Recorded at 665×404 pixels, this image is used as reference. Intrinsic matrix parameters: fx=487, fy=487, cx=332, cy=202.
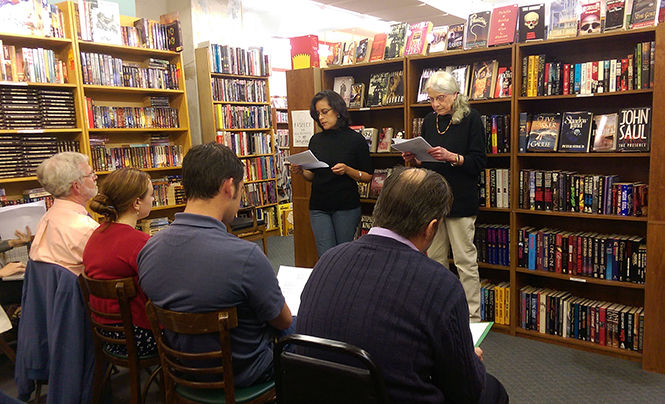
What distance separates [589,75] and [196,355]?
8.67 ft

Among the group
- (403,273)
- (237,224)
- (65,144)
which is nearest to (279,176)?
(237,224)

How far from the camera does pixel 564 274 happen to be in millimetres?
3006

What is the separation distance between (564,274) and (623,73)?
1219 mm

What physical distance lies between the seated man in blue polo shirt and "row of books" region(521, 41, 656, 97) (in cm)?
214

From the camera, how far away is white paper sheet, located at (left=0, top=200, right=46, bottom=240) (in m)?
2.79

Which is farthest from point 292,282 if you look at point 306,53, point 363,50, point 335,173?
point 306,53

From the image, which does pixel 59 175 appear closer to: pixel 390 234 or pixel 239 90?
pixel 390 234

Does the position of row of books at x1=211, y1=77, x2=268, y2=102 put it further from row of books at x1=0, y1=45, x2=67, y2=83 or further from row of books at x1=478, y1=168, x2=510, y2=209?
row of books at x1=478, y1=168, x2=510, y2=209

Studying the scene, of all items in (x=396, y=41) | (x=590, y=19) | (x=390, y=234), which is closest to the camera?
(x=390, y=234)

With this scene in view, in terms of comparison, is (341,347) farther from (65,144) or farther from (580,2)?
(65,144)

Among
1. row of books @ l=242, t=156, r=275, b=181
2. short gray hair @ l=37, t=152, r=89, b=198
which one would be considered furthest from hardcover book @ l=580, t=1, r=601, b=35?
row of books @ l=242, t=156, r=275, b=181

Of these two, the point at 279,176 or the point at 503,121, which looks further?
the point at 279,176

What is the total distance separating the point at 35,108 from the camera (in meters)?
3.96

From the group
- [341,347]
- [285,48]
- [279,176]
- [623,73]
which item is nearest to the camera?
[341,347]
